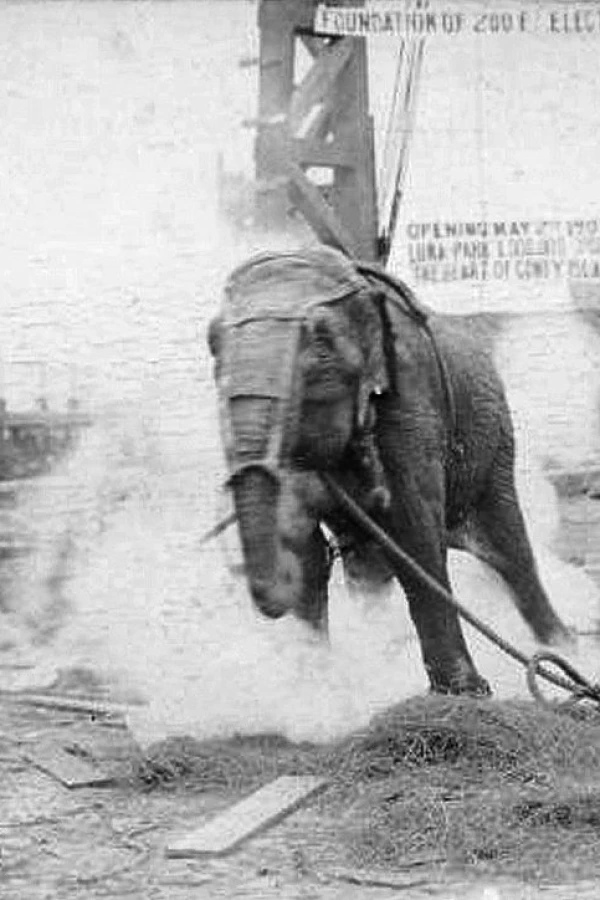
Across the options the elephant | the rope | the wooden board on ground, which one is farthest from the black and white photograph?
the rope

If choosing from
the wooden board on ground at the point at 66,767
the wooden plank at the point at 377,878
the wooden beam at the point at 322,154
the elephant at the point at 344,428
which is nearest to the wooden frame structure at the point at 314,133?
the wooden beam at the point at 322,154

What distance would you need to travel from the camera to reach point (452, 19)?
914 centimetres

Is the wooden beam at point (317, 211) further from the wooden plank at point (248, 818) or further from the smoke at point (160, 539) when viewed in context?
the wooden plank at point (248, 818)

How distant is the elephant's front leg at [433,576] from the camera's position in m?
7.27

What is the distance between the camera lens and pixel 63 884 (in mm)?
5383

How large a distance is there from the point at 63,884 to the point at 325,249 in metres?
3.08

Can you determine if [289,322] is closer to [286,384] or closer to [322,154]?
[286,384]

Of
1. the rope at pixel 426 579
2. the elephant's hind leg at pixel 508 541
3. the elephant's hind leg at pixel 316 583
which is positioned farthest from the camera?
the elephant's hind leg at pixel 508 541

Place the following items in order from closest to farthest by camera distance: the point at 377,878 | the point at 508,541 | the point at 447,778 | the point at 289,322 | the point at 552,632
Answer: the point at 377,878
the point at 447,778
the point at 289,322
the point at 508,541
the point at 552,632

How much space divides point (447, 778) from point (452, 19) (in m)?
4.58

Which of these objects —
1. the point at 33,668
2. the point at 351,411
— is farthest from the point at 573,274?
the point at 33,668

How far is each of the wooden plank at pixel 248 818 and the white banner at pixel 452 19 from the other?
4.31 m

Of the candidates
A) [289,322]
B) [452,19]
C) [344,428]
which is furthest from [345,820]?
[452,19]

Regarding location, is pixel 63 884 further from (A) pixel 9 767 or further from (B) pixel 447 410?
(B) pixel 447 410
